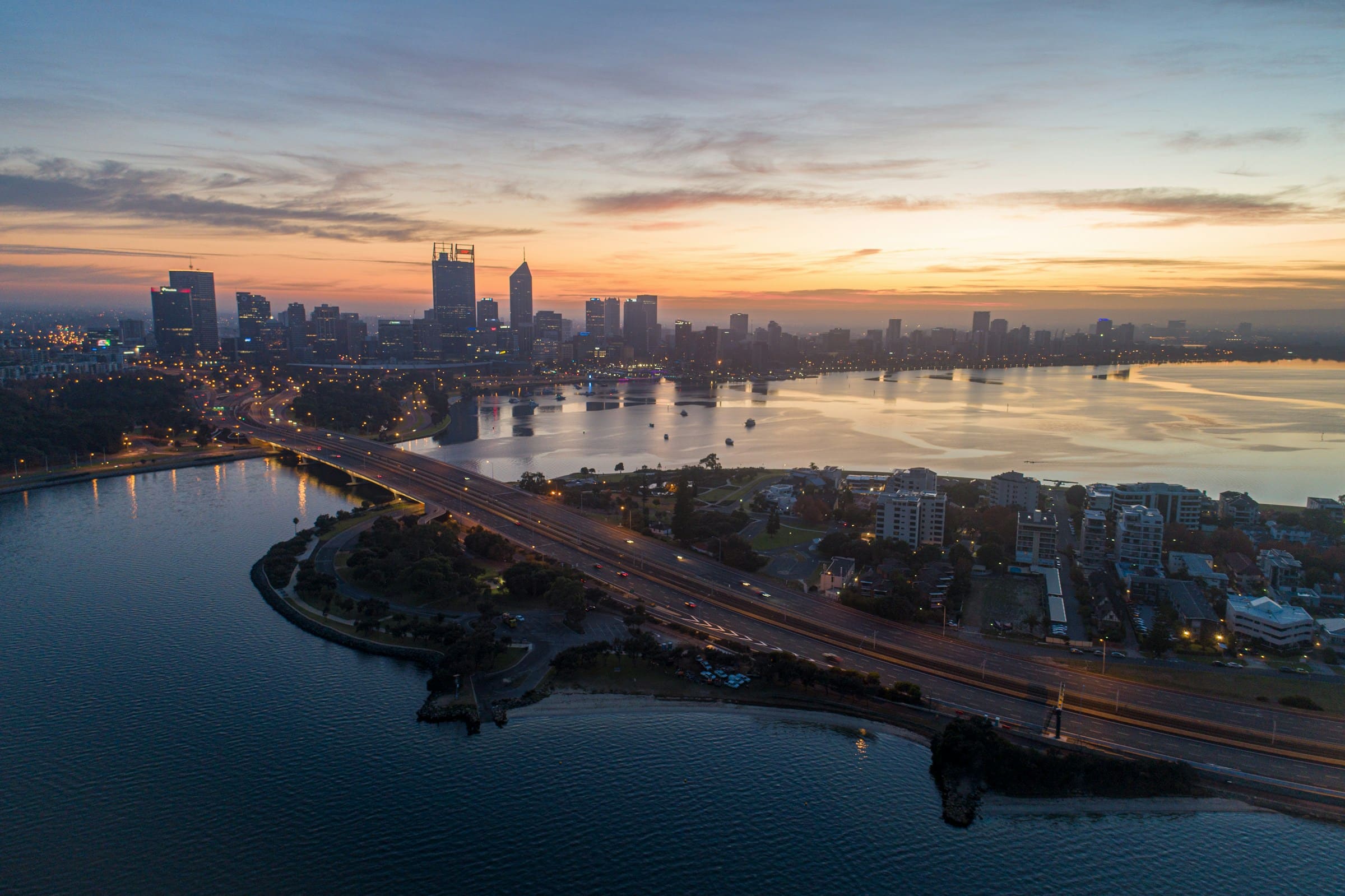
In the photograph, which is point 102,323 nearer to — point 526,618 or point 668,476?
point 668,476

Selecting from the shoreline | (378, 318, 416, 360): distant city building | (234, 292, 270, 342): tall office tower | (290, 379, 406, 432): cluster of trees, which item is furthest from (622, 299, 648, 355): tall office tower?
the shoreline

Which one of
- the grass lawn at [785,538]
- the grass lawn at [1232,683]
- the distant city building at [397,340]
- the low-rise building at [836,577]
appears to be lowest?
the grass lawn at [1232,683]

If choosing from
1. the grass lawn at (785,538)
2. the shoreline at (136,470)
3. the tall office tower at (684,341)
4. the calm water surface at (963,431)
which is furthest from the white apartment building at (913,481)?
the tall office tower at (684,341)

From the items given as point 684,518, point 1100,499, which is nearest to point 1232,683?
point 1100,499

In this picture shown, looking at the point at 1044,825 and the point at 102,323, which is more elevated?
the point at 102,323

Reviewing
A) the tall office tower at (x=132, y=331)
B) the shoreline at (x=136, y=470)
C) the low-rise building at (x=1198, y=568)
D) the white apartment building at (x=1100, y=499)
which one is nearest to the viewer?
the low-rise building at (x=1198, y=568)

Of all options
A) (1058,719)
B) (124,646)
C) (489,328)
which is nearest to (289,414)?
(124,646)

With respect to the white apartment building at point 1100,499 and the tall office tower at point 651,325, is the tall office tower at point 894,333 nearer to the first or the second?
the tall office tower at point 651,325
